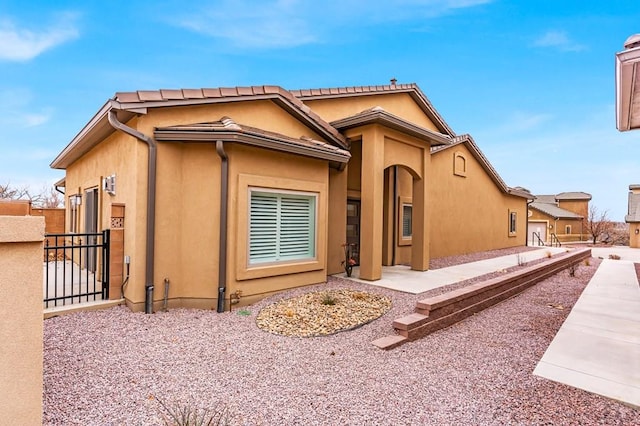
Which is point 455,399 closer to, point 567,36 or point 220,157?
point 220,157

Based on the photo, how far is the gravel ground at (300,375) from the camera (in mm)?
3285

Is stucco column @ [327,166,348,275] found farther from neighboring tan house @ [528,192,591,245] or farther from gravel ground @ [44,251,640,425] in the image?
neighboring tan house @ [528,192,591,245]

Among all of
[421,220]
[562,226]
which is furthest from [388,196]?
[562,226]

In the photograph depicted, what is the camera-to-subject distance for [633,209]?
28047 mm

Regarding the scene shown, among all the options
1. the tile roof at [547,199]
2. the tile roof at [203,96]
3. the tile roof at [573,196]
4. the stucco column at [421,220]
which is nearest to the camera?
the tile roof at [203,96]

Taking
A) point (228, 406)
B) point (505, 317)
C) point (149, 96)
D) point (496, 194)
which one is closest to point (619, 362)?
point (505, 317)

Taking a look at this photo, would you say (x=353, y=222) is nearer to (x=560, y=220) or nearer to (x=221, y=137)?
(x=221, y=137)

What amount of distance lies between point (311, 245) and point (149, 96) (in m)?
4.86

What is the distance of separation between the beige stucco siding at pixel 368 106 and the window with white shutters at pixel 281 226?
389 centimetres

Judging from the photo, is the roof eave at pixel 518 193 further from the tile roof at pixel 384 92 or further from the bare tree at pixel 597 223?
the bare tree at pixel 597 223

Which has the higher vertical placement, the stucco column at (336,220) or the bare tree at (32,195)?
the bare tree at (32,195)

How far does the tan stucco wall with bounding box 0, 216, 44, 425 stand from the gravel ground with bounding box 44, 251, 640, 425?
77cm

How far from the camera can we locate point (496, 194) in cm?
1909

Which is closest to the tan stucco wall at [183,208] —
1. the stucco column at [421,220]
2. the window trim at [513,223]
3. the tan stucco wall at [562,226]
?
the stucco column at [421,220]
